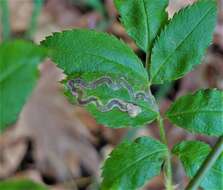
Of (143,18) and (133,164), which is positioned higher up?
(143,18)

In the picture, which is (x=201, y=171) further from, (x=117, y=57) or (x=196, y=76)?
(x=196, y=76)

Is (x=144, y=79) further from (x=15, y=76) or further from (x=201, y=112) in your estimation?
(x=15, y=76)

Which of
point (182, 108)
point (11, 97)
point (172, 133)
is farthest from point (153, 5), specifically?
point (172, 133)

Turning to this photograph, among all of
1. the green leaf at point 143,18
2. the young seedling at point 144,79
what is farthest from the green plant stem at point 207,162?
the green leaf at point 143,18

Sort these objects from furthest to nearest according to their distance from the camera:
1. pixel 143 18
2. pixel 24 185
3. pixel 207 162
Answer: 1. pixel 143 18
2. pixel 207 162
3. pixel 24 185

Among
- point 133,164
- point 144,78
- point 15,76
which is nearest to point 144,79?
point 144,78

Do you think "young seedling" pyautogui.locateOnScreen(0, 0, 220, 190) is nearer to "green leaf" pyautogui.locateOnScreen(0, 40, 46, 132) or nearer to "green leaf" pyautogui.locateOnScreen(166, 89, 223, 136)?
"green leaf" pyautogui.locateOnScreen(166, 89, 223, 136)
